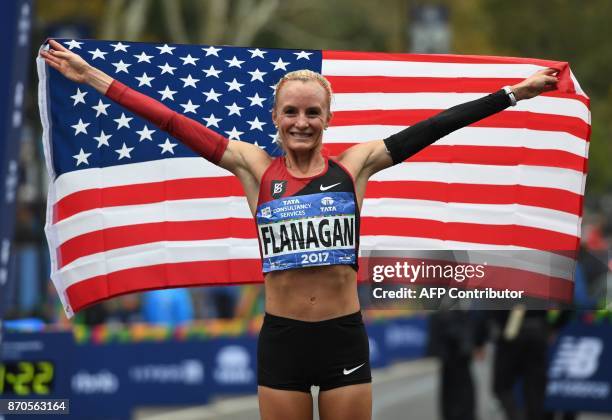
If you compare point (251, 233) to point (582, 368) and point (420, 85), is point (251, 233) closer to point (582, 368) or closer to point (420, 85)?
point (420, 85)

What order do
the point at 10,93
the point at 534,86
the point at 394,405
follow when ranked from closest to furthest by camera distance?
the point at 534,86 → the point at 10,93 → the point at 394,405

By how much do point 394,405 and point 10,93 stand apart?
11.8 metres

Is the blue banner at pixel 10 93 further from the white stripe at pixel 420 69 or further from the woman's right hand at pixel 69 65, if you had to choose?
the white stripe at pixel 420 69

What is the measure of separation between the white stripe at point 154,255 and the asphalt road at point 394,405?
6561 millimetres

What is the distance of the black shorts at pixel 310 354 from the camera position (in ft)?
21.6

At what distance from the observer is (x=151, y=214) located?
848 centimetres

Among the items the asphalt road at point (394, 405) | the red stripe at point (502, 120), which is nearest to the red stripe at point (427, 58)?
the red stripe at point (502, 120)

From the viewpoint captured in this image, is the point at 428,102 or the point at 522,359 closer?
the point at 428,102

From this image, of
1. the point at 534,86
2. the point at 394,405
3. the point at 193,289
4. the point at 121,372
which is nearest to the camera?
the point at 534,86

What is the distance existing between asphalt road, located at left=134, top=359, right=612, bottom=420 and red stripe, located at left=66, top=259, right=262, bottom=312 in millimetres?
6532

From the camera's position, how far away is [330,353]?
661 centimetres

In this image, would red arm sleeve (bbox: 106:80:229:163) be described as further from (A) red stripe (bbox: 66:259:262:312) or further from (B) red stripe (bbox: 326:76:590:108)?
(B) red stripe (bbox: 326:76:590:108)

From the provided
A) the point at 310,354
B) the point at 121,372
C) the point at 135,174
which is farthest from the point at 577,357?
the point at 310,354

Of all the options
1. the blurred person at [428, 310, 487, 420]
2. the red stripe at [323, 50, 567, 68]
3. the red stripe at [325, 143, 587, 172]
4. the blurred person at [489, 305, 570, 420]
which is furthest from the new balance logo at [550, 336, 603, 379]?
the red stripe at [323, 50, 567, 68]
